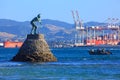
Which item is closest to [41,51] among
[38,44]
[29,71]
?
[38,44]

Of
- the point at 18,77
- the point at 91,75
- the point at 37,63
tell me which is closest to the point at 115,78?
the point at 91,75

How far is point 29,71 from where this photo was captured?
177ft

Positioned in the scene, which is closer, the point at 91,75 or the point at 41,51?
the point at 91,75

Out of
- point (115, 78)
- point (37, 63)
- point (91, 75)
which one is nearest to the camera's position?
point (115, 78)

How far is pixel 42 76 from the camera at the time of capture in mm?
48250

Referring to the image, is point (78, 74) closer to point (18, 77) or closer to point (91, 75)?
point (91, 75)

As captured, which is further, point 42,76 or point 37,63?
point 37,63

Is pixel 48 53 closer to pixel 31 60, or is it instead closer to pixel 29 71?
pixel 31 60

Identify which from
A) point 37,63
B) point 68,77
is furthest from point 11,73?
point 37,63

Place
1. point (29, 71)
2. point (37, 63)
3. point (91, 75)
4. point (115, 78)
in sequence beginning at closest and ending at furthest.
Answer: point (115, 78), point (91, 75), point (29, 71), point (37, 63)

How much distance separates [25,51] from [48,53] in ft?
8.75

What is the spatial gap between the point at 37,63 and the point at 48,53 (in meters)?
2.99

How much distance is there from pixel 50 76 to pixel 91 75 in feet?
11.3

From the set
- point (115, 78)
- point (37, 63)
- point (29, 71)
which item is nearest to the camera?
point (115, 78)
